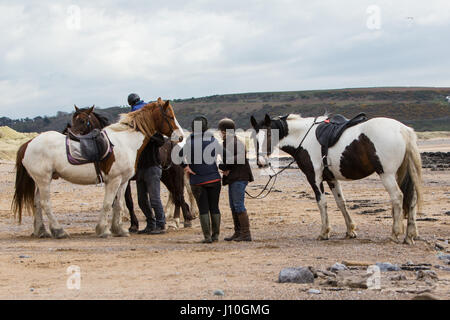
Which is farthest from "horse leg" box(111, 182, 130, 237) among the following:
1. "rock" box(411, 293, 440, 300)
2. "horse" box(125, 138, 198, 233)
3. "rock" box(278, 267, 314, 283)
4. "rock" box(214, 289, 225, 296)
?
"rock" box(411, 293, 440, 300)

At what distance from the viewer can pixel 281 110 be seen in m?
104

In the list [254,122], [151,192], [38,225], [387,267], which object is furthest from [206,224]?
[387,267]

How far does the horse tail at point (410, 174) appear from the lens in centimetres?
1045

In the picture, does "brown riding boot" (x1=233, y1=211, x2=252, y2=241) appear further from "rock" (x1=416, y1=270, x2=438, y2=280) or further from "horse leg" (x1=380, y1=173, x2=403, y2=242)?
"rock" (x1=416, y1=270, x2=438, y2=280)

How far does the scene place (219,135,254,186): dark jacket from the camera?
1096cm

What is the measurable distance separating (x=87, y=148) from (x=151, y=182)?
1535 millimetres

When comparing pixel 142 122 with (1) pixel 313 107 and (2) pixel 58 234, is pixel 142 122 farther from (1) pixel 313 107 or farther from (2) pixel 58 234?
(1) pixel 313 107

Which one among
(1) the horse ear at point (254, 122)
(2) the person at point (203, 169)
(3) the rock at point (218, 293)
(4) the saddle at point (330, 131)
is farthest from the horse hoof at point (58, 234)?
(3) the rock at point (218, 293)

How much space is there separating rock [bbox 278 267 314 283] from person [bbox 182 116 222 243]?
356 centimetres

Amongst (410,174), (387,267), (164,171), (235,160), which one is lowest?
(387,267)

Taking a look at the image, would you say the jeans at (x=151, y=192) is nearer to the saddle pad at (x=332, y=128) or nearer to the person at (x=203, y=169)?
the person at (x=203, y=169)

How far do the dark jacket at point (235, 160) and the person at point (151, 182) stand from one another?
2.14 meters

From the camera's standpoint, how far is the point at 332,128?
37.1 ft
